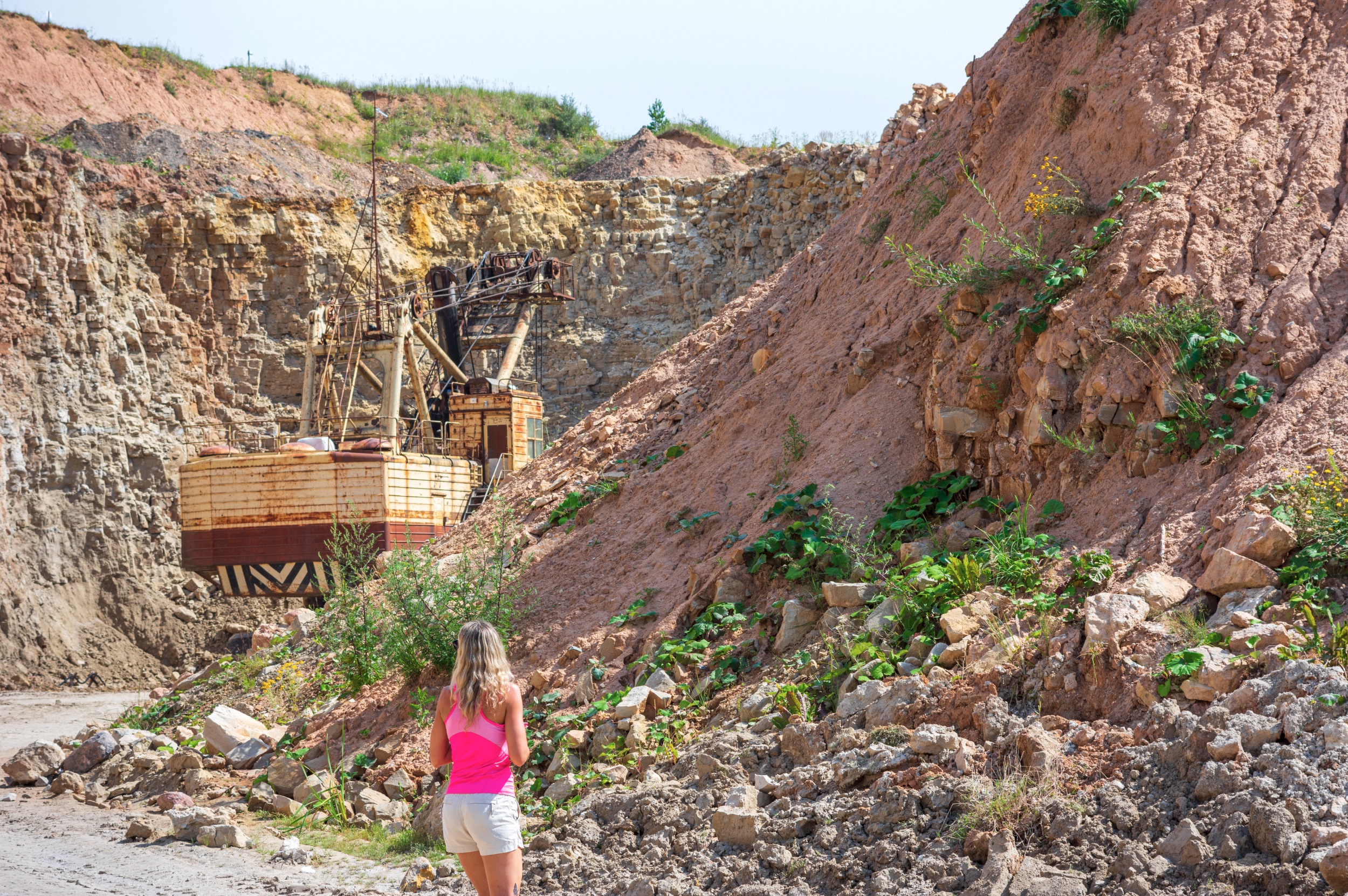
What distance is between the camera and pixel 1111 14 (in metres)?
8.21

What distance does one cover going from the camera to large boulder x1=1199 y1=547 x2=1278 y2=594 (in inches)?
197

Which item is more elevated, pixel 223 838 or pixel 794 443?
pixel 794 443

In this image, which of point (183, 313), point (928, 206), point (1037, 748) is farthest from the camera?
point (183, 313)

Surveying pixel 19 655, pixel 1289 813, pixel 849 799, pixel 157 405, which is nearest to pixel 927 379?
pixel 849 799

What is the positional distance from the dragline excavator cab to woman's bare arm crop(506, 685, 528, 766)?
6133 millimetres

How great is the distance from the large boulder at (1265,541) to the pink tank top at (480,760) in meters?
3.49

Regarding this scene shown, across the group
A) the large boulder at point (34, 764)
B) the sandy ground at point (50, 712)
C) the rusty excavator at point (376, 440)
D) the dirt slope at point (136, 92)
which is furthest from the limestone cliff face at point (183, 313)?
the large boulder at point (34, 764)

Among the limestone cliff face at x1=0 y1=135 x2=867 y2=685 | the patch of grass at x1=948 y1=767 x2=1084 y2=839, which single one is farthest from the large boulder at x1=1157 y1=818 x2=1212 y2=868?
the limestone cliff face at x1=0 y1=135 x2=867 y2=685

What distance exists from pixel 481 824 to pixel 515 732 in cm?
35

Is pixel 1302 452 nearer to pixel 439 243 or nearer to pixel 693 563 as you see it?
pixel 693 563

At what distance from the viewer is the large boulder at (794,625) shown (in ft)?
21.6

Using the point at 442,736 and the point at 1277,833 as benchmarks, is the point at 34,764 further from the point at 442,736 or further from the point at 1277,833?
the point at 1277,833

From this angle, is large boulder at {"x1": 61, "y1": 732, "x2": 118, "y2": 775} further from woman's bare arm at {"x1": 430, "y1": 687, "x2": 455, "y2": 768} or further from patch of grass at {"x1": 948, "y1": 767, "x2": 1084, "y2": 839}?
patch of grass at {"x1": 948, "y1": 767, "x2": 1084, "y2": 839}

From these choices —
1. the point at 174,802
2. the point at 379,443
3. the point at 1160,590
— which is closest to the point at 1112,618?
the point at 1160,590
